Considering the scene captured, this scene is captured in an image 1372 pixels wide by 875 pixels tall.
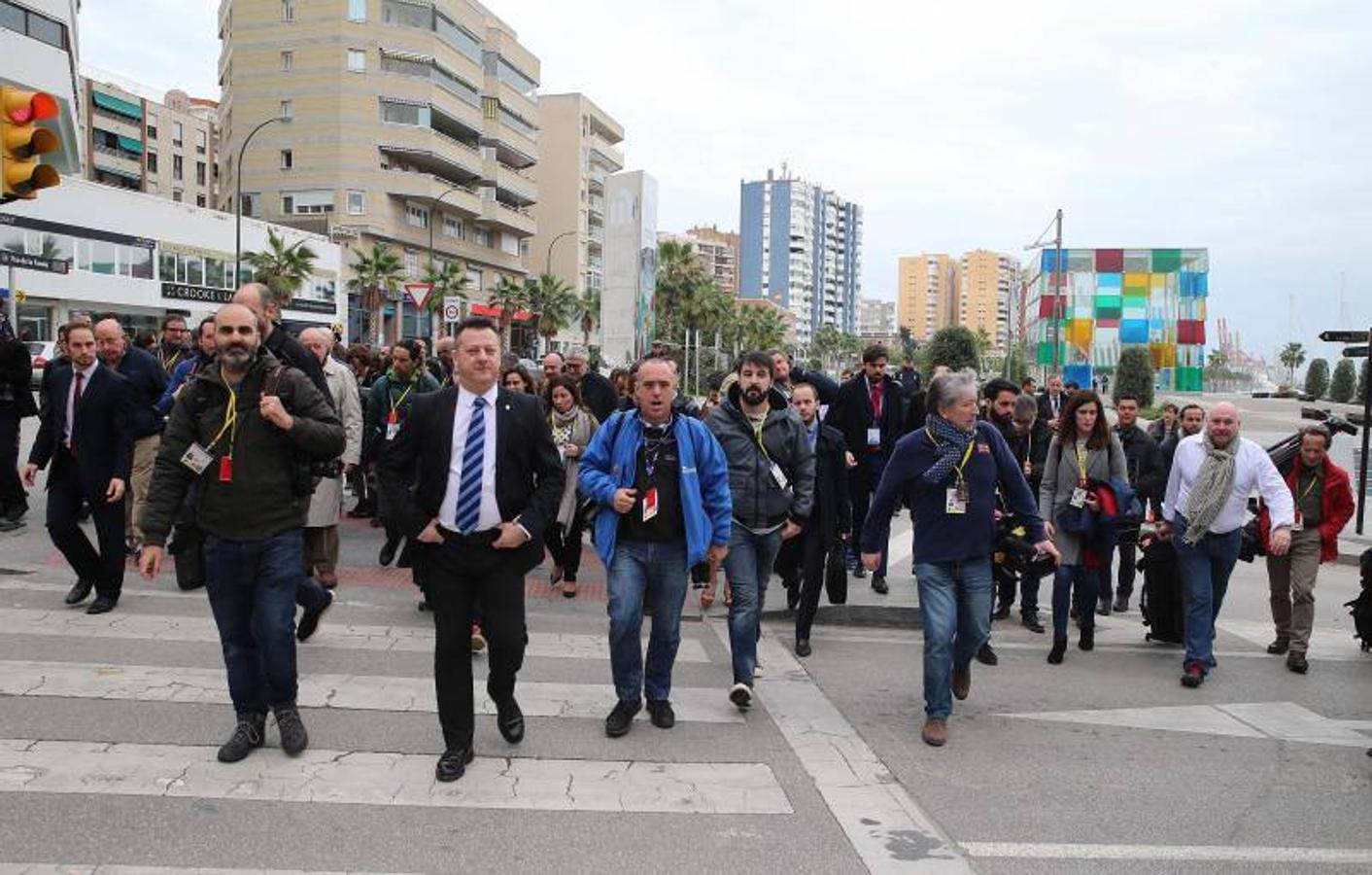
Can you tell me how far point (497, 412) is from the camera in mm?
4660

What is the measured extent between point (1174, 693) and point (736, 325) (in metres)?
102

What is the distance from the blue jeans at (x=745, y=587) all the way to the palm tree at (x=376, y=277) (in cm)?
5199

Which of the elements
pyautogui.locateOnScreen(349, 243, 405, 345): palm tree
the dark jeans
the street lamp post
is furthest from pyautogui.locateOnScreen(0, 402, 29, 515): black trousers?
pyautogui.locateOnScreen(349, 243, 405, 345): palm tree

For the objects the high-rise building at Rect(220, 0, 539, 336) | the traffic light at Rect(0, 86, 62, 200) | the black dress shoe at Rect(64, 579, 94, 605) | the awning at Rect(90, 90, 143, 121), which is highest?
the awning at Rect(90, 90, 143, 121)

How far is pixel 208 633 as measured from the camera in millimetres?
6844

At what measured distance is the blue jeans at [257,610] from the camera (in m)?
4.61

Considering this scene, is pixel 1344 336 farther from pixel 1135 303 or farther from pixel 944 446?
pixel 1135 303

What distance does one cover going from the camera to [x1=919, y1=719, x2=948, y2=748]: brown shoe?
546 cm

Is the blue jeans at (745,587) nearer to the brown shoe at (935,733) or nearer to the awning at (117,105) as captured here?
the brown shoe at (935,733)

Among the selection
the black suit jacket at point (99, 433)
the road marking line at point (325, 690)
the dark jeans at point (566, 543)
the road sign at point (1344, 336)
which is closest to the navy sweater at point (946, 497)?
the road marking line at point (325, 690)

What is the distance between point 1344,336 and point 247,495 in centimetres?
1617

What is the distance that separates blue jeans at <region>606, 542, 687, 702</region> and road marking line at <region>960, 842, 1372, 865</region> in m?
1.88

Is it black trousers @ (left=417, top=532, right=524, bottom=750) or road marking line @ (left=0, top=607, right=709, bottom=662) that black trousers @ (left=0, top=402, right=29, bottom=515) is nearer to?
road marking line @ (left=0, top=607, right=709, bottom=662)

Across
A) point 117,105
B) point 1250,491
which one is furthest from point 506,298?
point 1250,491
